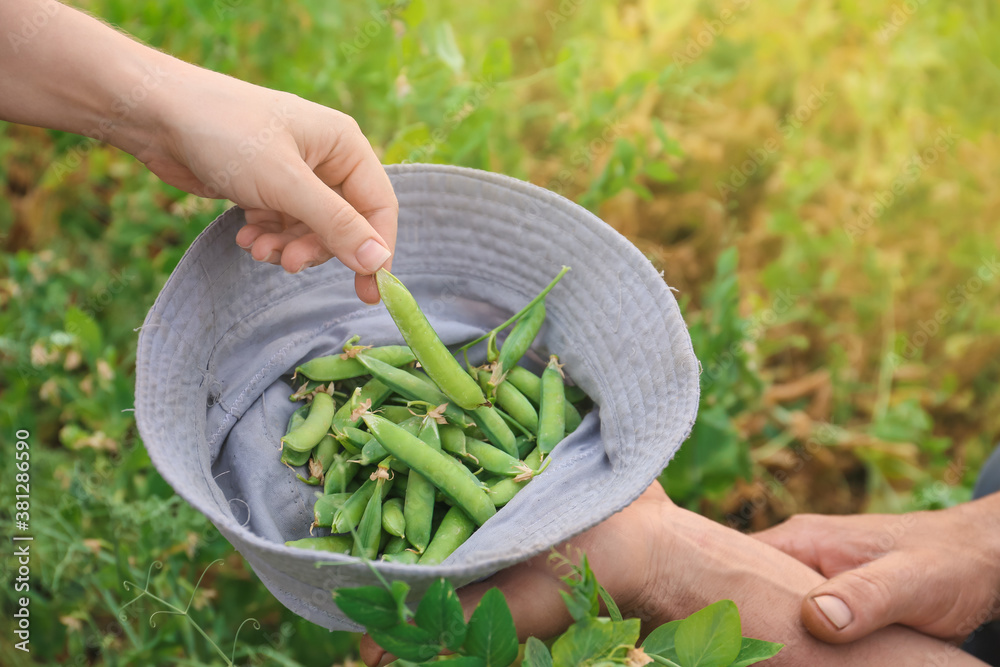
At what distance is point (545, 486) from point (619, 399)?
241 mm

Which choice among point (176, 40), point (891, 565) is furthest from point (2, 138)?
point (891, 565)

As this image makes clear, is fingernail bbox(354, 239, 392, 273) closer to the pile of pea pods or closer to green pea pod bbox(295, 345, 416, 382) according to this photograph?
the pile of pea pods

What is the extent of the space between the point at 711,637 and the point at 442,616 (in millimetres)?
385

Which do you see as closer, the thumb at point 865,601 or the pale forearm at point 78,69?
the pale forearm at point 78,69

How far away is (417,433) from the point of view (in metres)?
1.44

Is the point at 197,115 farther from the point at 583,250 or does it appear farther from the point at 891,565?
the point at 891,565

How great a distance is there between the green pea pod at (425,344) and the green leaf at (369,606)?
0.55 meters

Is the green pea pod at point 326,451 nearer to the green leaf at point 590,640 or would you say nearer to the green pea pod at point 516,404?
the green pea pod at point 516,404

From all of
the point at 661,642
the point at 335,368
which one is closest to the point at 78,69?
the point at 335,368

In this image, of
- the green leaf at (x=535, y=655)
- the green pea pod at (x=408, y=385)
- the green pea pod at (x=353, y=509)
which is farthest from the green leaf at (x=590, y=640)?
the green pea pod at (x=408, y=385)

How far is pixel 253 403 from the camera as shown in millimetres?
1501

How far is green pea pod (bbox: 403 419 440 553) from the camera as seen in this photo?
134 cm

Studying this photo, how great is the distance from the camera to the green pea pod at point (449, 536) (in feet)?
4.29

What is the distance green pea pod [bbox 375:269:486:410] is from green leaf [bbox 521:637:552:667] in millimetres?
530
